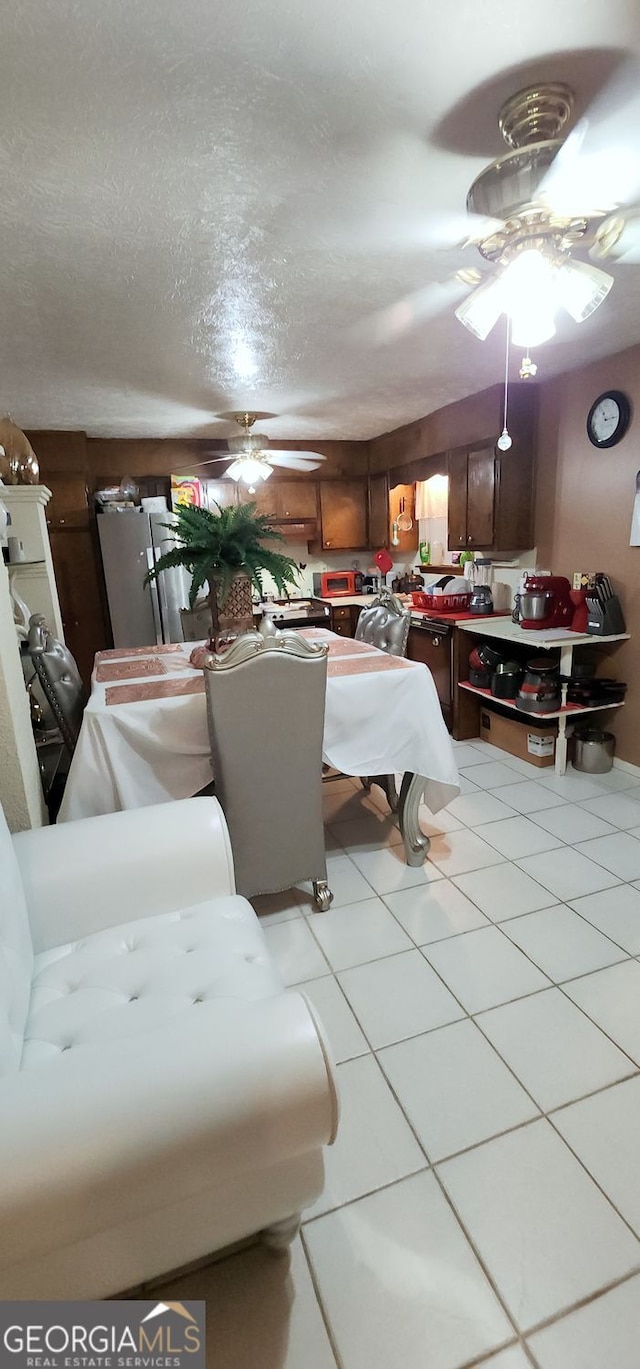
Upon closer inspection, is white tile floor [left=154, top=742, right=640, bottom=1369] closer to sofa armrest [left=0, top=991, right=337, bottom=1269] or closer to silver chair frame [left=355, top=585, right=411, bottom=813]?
silver chair frame [left=355, top=585, right=411, bottom=813]

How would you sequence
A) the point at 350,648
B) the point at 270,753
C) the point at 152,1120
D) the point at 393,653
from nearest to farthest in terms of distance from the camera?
the point at 152,1120, the point at 270,753, the point at 350,648, the point at 393,653

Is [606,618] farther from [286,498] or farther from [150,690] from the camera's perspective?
[286,498]

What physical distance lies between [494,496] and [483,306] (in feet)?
A: 6.87

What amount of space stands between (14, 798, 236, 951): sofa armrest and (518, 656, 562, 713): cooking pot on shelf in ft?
7.29

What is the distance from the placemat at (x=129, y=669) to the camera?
243 cm

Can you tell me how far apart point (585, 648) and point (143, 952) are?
3.07 metres

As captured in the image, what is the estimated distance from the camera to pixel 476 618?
3799 millimetres

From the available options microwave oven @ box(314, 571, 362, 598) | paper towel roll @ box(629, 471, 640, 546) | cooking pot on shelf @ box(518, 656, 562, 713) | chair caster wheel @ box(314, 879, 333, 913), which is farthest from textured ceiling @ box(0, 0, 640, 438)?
microwave oven @ box(314, 571, 362, 598)

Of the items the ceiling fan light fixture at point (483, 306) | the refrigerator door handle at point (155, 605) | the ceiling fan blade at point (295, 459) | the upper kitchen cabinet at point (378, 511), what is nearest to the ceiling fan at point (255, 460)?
the ceiling fan blade at point (295, 459)

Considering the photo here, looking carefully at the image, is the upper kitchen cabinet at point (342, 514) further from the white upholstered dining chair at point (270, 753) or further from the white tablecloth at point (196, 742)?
the white upholstered dining chair at point (270, 753)

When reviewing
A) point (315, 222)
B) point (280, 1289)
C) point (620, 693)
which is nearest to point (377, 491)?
point (620, 693)

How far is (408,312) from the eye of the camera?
227 cm

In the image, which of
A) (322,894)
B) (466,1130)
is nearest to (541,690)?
(322,894)

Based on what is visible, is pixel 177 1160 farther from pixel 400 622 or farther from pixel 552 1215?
pixel 400 622
